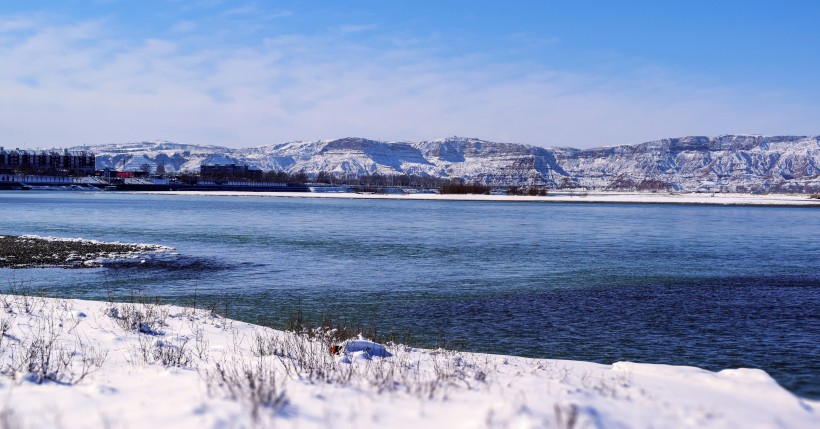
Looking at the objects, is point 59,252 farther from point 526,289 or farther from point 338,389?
point 338,389

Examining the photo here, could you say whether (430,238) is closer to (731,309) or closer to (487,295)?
(487,295)

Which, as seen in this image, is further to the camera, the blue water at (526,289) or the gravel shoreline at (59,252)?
the gravel shoreline at (59,252)

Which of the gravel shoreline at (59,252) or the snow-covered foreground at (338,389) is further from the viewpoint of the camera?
the gravel shoreline at (59,252)

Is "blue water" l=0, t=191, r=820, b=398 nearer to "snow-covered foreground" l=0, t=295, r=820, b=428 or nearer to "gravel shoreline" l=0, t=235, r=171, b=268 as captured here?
"gravel shoreline" l=0, t=235, r=171, b=268

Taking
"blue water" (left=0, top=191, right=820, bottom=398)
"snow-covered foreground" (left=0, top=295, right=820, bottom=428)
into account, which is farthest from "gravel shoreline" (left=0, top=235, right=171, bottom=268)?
"snow-covered foreground" (left=0, top=295, right=820, bottom=428)

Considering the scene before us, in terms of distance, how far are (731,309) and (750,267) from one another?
1089 cm

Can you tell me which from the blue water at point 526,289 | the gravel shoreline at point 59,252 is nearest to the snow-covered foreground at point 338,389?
the blue water at point 526,289

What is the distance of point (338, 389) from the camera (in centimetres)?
755

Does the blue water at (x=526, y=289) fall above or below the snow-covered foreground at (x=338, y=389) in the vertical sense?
below

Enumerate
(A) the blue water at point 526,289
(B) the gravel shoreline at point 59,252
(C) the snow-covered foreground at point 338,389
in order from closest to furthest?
(C) the snow-covered foreground at point 338,389
(A) the blue water at point 526,289
(B) the gravel shoreline at point 59,252

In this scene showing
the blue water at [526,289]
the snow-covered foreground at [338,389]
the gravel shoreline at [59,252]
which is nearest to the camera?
the snow-covered foreground at [338,389]

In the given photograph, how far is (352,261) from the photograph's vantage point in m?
27.7

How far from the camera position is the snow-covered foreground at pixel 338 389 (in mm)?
6328

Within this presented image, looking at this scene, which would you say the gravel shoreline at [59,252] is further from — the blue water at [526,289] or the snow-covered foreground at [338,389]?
the snow-covered foreground at [338,389]
